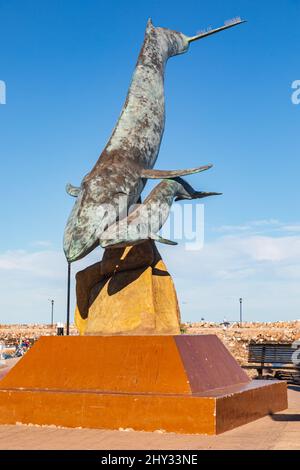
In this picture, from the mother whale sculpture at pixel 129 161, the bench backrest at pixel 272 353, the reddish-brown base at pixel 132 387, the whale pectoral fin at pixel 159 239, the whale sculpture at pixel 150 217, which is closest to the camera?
the reddish-brown base at pixel 132 387

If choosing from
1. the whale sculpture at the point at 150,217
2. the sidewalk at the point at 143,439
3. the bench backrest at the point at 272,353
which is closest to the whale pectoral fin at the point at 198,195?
the whale sculpture at the point at 150,217

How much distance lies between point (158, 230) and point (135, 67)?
3943 mm

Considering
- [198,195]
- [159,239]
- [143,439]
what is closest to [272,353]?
[198,195]

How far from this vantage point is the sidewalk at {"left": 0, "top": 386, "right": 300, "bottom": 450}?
7.76m

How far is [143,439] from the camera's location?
26.8 feet

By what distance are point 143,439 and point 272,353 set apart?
9.21 m

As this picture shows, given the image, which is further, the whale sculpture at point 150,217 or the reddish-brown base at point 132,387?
the whale sculpture at point 150,217

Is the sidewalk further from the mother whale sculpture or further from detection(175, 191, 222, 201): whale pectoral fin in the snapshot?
detection(175, 191, 222, 201): whale pectoral fin

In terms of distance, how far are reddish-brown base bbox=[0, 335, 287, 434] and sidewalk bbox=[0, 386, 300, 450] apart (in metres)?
0.19

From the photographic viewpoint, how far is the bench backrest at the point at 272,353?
16.6m

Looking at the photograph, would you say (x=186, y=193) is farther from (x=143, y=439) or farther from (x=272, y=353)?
(x=272, y=353)

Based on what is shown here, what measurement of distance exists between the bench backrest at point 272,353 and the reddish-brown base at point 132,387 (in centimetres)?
605

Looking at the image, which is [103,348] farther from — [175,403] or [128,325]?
[175,403]

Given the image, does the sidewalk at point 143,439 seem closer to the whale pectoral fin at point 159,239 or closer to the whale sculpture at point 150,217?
the whale sculpture at point 150,217
